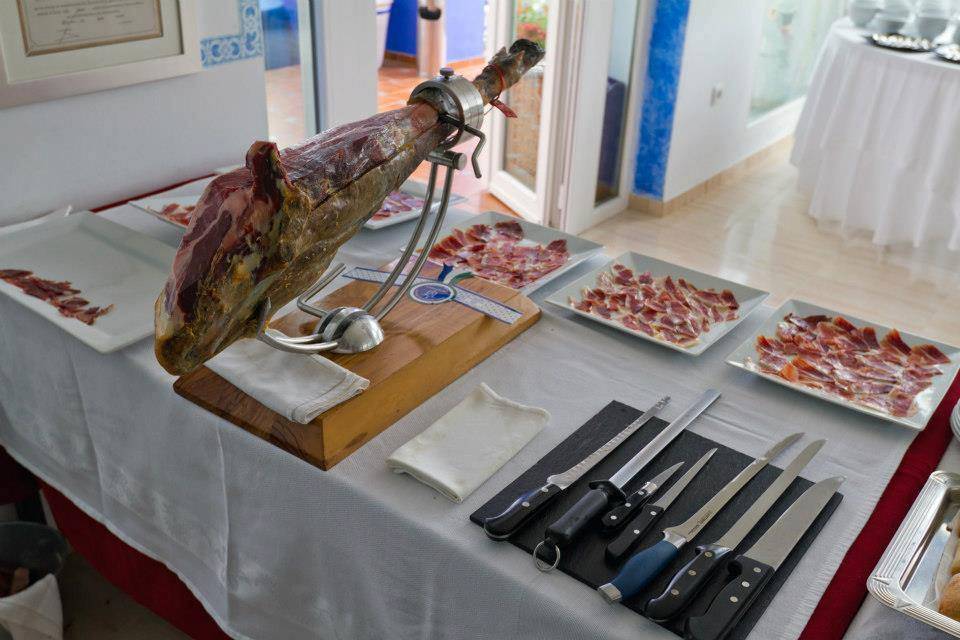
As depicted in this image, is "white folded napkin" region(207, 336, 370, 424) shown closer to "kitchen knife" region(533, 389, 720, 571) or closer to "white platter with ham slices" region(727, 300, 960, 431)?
"kitchen knife" region(533, 389, 720, 571)

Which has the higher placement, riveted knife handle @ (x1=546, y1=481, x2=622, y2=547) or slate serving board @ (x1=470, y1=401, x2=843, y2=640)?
riveted knife handle @ (x1=546, y1=481, x2=622, y2=547)

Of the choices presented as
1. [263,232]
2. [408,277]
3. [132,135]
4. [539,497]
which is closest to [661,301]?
[408,277]

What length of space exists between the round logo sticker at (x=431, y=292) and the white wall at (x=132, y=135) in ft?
2.83

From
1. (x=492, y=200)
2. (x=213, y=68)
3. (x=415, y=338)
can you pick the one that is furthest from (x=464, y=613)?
(x=492, y=200)

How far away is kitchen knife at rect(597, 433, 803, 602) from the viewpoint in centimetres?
80

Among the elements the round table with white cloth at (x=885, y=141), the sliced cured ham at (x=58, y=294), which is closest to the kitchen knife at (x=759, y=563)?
the sliced cured ham at (x=58, y=294)

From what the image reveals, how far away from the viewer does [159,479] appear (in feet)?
3.84

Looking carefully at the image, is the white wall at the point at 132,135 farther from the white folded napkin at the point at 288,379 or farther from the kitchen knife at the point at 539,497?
the kitchen knife at the point at 539,497

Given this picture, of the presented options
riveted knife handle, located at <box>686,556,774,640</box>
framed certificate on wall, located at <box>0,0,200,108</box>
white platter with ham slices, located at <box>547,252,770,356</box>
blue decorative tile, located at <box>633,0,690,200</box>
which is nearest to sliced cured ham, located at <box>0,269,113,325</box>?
framed certificate on wall, located at <box>0,0,200,108</box>

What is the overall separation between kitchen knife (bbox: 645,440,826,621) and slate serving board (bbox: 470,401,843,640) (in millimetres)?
12

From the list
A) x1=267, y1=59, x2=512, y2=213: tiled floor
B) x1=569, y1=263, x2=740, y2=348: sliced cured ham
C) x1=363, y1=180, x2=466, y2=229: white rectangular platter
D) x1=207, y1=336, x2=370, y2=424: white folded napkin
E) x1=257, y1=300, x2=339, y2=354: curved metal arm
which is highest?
x1=257, y1=300, x2=339, y2=354: curved metal arm

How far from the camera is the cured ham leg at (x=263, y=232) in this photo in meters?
0.79

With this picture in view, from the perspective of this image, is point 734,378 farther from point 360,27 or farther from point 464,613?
point 360,27

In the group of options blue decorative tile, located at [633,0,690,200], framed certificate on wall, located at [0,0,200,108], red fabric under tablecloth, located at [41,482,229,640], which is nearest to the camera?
red fabric under tablecloth, located at [41,482,229,640]
